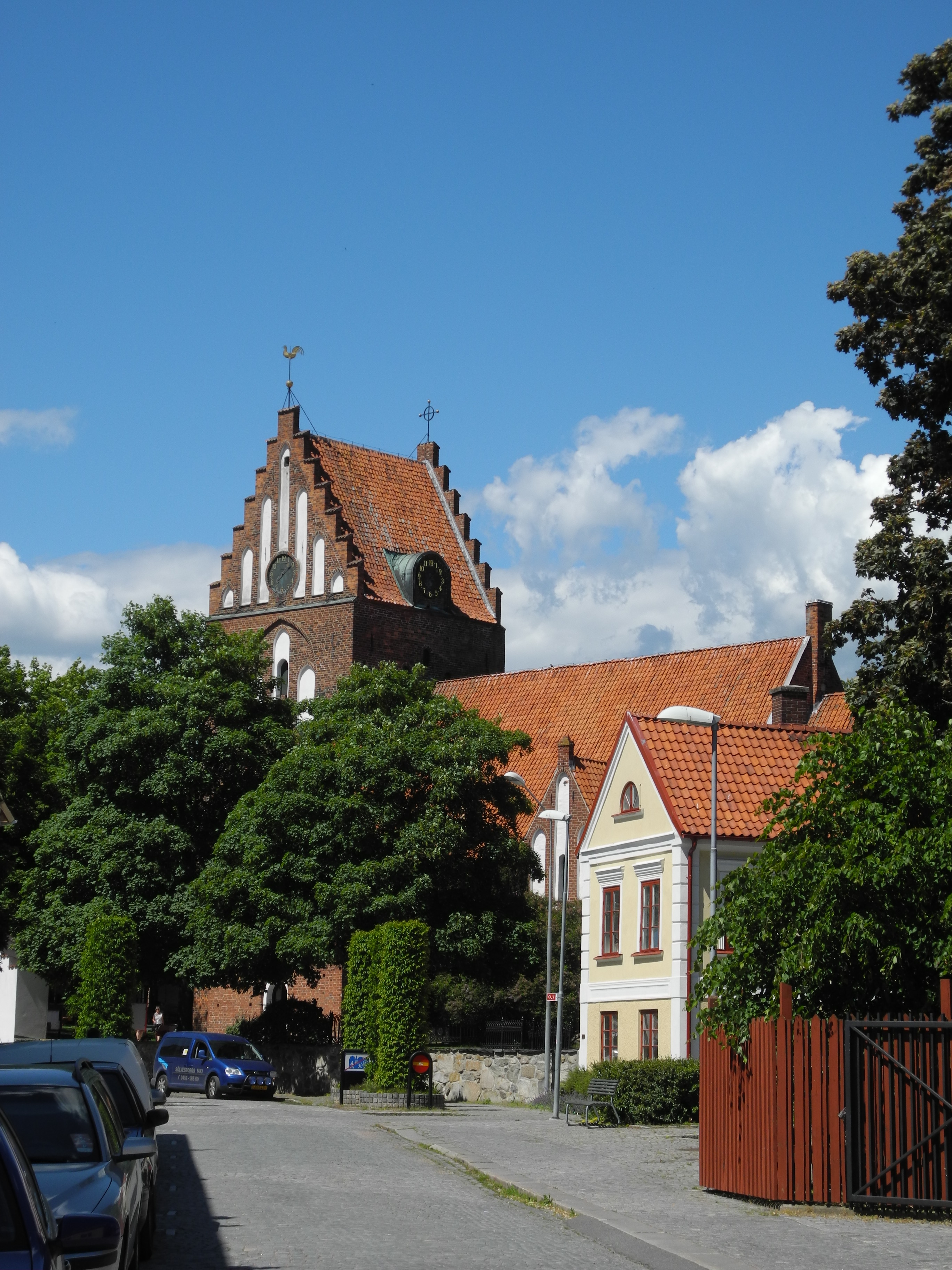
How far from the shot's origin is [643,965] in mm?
31969

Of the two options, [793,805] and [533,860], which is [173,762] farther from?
[793,805]

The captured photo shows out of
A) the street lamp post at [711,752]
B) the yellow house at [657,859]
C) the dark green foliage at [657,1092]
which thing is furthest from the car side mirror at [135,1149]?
the yellow house at [657,859]

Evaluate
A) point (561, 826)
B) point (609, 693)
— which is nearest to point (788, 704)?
point (561, 826)

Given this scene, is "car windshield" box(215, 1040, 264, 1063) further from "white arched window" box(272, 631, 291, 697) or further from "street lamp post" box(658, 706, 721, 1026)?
"white arched window" box(272, 631, 291, 697)

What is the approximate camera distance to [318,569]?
2454 inches

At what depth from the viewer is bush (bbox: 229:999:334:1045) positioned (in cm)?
4356

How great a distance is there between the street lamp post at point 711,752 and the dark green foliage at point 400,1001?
6844mm

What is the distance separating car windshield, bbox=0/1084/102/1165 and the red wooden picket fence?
8005 millimetres

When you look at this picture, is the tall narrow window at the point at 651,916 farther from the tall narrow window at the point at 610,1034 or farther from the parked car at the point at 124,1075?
the parked car at the point at 124,1075

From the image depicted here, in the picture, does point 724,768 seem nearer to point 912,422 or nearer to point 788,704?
point 912,422

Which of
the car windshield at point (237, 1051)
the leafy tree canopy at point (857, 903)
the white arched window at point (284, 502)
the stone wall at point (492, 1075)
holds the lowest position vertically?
the stone wall at point (492, 1075)

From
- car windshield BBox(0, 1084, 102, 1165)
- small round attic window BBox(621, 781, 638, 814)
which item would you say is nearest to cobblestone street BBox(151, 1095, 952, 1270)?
car windshield BBox(0, 1084, 102, 1165)

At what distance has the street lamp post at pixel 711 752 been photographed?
82.4 feet

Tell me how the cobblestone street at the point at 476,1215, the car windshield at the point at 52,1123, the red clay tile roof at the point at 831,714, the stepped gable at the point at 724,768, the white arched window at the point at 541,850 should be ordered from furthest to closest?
the white arched window at the point at 541,850 < the red clay tile roof at the point at 831,714 < the stepped gable at the point at 724,768 < the cobblestone street at the point at 476,1215 < the car windshield at the point at 52,1123
